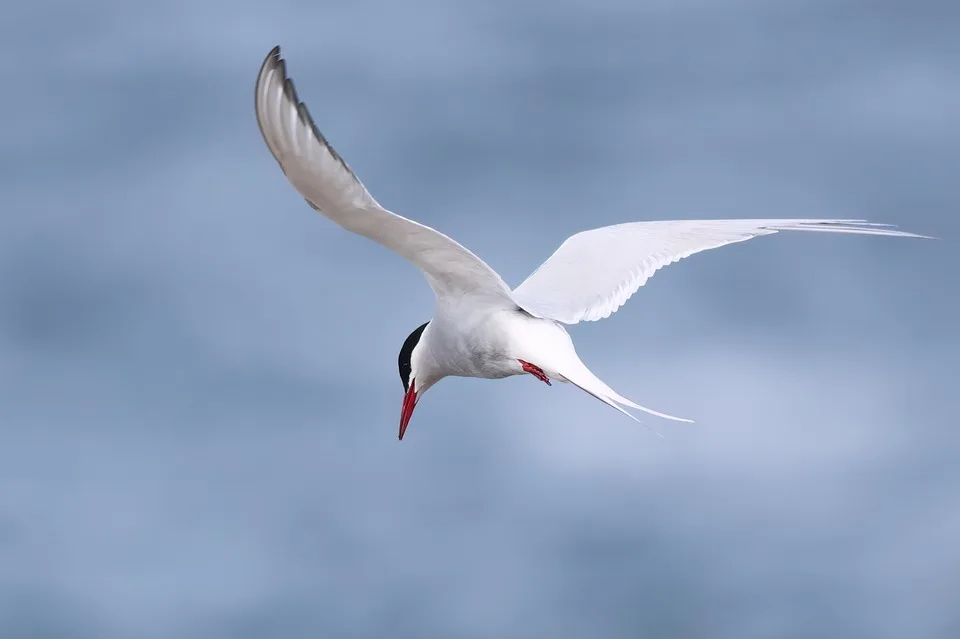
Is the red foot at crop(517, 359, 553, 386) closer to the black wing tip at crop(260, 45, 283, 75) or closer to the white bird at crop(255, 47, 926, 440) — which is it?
the white bird at crop(255, 47, 926, 440)

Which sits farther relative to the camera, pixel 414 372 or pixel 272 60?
pixel 414 372

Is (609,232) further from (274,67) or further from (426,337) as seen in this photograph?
(274,67)

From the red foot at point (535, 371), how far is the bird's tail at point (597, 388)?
22 centimetres

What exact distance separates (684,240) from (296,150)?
9.71ft

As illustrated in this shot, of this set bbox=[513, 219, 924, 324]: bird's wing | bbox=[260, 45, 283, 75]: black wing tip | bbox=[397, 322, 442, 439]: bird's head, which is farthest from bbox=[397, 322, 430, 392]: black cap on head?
bbox=[260, 45, 283, 75]: black wing tip

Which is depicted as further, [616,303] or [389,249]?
[616,303]

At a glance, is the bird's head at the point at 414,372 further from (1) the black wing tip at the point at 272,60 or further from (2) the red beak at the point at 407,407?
(1) the black wing tip at the point at 272,60

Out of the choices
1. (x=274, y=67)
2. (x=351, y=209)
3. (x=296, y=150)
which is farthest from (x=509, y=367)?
(x=274, y=67)

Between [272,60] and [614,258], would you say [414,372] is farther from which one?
[272,60]

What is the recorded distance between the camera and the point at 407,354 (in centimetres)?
827

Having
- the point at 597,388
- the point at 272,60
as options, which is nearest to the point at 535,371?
the point at 597,388

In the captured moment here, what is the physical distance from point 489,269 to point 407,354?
133 centimetres

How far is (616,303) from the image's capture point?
7.80 m

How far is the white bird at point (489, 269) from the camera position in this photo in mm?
6023
